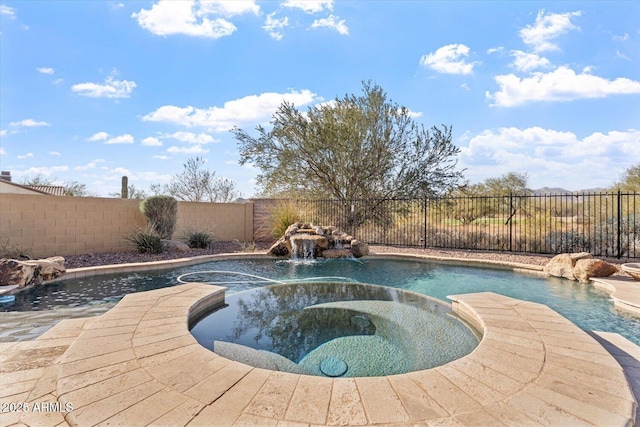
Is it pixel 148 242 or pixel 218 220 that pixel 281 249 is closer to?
pixel 148 242

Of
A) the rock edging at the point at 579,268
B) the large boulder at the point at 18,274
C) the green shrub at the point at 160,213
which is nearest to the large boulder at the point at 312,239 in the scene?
the green shrub at the point at 160,213

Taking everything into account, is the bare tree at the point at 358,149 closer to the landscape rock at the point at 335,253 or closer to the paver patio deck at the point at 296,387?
the landscape rock at the point at 335,253

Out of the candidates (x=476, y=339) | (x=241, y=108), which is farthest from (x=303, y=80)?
(x=476, y=339)

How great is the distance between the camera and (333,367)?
7.91ft

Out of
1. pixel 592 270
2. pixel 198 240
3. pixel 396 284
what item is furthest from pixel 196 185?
pixel 592 270

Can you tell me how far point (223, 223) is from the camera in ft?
35.9

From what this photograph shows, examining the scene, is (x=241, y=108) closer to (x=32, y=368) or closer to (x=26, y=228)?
(x=26, y=228)

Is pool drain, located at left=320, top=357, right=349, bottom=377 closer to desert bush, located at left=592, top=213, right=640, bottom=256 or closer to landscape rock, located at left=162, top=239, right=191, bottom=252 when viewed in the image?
landscape rock, located at left=162, top=239, right=191, bottom=252

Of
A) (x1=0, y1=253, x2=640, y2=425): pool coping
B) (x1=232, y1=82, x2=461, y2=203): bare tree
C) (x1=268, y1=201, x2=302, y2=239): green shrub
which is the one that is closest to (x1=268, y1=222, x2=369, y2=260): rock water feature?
(x1=268, y1=201, x2=302, y2=239): green shrub

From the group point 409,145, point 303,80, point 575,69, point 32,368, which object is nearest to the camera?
point 32,368

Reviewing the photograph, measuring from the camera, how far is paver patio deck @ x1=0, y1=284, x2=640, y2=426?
150 cm

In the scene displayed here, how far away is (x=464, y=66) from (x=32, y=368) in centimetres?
955

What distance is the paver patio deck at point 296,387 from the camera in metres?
1.50

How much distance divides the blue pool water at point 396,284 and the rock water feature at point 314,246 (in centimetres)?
41
